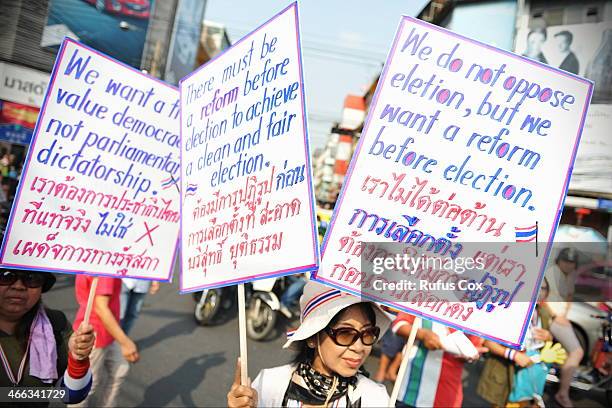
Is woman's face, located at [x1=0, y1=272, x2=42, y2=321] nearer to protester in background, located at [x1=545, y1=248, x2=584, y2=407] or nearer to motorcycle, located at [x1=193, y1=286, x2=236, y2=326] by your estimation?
protester in background, located at [x1=545, y1=248, x2=584, y2=407]

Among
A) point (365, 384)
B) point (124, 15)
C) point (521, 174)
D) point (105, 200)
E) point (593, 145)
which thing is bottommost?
point (365, 384)

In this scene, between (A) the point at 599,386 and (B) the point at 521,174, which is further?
(A) the point at 599,386

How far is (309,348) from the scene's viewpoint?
1.91 metres

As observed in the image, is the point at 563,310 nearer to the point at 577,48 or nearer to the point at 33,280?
the point at 33,280

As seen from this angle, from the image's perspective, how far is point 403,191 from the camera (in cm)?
165

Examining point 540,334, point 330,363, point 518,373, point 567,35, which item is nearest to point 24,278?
point 330,363

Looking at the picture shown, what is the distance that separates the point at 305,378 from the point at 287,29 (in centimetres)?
139

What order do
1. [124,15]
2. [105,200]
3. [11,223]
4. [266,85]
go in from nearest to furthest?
[266,85] → [11,223] → [105,200] → [124,15]

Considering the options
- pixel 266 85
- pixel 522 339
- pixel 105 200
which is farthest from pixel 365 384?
pixel 105 200

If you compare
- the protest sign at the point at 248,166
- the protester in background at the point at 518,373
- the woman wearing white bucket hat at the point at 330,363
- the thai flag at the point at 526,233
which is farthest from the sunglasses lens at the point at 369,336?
the protester in background at the point at 518,373

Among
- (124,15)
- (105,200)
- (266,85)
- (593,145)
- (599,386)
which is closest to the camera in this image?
(266,85)

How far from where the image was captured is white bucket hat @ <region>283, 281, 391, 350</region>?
1.72m

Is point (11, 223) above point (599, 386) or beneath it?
above

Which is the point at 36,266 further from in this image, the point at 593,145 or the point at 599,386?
the point at 593,145
